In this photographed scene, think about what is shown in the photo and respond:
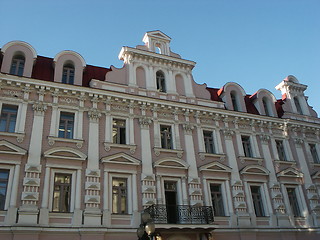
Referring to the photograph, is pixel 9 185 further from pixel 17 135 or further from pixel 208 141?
pixel 208 141

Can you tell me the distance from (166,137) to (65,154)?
6089mm

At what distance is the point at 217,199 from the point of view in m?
18.7

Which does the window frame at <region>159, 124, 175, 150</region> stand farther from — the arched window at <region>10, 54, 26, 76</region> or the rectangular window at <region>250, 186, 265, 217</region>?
the arched window at <region>10, 54, 26, 76</region>

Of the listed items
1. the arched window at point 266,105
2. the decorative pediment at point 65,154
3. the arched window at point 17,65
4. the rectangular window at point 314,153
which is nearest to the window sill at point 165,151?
the decorative pediment at point 65,154

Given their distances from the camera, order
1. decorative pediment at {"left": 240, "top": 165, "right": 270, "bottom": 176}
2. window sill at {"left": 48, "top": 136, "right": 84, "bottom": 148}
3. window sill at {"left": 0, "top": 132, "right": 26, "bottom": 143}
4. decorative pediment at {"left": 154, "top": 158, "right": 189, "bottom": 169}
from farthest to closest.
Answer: decorative pediment at {"left": 240, "top": 165, "right": 270, "bottom": 176} → decorative pediment at {"left": 154, "top": 158, "right": 189, "bottom": 169} → window sill at {"left": 48, "top": 136, "right": 84, "bottom": 148} → window sill at {"left": 0, "top": 132, "right": 26, "bottom": 143}

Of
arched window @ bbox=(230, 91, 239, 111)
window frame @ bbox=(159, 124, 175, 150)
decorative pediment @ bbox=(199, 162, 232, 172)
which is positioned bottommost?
decorative pediment @ bbox=(199, 162, 232, 172)

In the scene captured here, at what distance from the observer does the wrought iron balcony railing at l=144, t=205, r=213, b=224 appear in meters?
15.9

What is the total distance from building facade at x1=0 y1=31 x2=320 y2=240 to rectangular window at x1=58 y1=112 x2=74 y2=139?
82mm

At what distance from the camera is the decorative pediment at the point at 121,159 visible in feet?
55.3

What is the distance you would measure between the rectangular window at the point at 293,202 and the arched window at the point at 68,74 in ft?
50.7

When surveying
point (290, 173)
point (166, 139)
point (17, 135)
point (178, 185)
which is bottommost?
point (178, 185)

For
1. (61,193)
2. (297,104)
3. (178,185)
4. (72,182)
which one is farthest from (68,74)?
(297,104)

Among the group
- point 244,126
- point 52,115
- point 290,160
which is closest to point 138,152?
point 52,115

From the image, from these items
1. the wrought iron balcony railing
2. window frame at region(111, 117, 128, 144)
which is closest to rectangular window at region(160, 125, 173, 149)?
window frame at region(111, 117, 128, 144)
